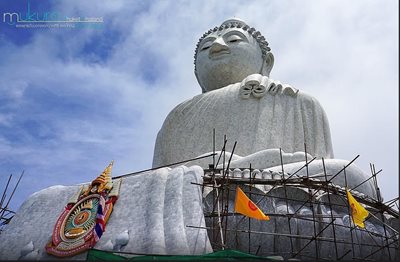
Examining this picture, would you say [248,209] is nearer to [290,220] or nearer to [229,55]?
[290,220]

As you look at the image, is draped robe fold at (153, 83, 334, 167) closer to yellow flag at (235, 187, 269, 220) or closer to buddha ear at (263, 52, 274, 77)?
buddha ear at (263, 52, 274, 77)

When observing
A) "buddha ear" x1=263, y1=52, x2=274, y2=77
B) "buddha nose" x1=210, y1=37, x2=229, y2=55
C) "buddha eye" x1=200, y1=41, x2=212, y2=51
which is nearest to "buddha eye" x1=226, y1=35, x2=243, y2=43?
"buddha nose" x1=210, y1=37, x2=229, y2=55

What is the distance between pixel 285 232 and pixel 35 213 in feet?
10.9

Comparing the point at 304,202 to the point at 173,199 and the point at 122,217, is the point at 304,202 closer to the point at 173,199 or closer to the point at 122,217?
the point at 173,199

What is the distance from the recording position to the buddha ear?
37.7ft

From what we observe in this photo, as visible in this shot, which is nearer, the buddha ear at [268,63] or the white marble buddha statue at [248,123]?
the white marble buddha statue at [248,123]

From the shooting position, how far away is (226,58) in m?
→ 10.7

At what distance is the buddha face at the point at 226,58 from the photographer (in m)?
10.8

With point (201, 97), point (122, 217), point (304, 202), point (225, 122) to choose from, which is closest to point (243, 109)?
point (225, 122)

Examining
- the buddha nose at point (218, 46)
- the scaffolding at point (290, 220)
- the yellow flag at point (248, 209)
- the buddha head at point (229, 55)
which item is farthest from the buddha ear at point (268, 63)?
the yellow flag at point (248, 209)

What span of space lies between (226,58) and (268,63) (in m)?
1.35

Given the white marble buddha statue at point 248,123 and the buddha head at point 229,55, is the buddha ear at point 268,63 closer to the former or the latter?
the buddha head at point 229,55

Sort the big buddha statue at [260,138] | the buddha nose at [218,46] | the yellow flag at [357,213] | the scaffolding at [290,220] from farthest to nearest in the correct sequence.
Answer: the buddha nose at [218,46]
the big buddha statue at [260,138]
the scaffolding at [290,220]
the yellow flag at [357,213]

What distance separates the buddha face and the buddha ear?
0.94ft
